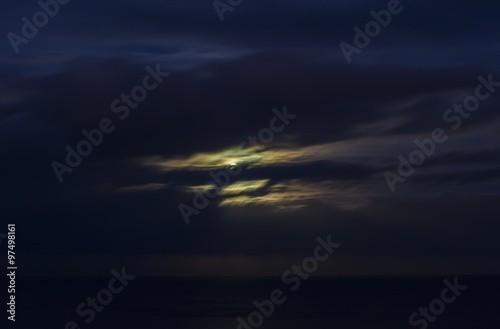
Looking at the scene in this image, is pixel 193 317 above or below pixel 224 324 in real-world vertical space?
above

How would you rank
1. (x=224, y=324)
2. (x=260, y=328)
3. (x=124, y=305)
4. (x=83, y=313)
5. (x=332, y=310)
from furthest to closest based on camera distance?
(x=124, y=305) < (x=332, y=310) < (x=83, y=313) < (x=224, y=324) < (x=260, y=328)

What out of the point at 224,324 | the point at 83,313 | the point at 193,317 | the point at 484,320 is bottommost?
the point at 484,320

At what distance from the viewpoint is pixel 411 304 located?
11419 centimetres

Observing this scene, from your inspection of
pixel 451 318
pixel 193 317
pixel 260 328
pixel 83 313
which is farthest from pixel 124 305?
pixel 451 318

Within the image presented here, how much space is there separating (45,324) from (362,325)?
35385 millimetres

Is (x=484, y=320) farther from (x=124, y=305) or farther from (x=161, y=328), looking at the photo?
(x=124, y=305)

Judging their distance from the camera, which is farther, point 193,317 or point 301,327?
point 193,317

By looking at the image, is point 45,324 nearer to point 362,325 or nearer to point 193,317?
point 193,317

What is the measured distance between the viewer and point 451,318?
89938 millimetres

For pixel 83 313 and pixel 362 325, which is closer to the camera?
pixel 362 325

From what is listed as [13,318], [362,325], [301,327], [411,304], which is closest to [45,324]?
[13,318]

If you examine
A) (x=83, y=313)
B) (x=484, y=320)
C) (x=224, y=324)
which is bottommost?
(x=484, y=320)

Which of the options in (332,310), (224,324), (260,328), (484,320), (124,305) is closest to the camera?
(260,328)

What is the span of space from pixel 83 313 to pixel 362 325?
121ft
